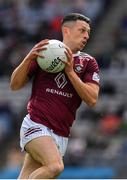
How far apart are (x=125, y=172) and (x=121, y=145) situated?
2169mm

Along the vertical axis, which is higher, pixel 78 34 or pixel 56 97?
pixel 78 34

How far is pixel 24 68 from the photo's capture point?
8656 millimetres

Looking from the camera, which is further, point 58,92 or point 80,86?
point 58,92

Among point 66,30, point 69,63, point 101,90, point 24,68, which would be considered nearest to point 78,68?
point 69,63

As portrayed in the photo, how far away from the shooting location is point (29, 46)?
2022 centimetres

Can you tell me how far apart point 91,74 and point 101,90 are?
32.3 ft

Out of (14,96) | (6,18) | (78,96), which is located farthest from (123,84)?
(78,96)

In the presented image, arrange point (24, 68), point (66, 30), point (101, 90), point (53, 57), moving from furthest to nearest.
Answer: point (101, 90) < point (66, 30) < point (24, 68) < point (53, 57)

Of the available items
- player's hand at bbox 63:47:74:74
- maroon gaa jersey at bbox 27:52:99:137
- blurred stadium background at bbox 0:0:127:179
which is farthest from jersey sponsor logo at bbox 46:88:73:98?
blurred stadium background at bbox 0:0:127:179

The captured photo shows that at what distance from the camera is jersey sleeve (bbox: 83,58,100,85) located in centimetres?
878

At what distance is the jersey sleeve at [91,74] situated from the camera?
8780 millimetres

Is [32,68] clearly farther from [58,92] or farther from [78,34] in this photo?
[78,34]

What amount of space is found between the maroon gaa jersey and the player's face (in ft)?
0.43

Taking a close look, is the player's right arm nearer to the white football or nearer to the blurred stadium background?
the white football
